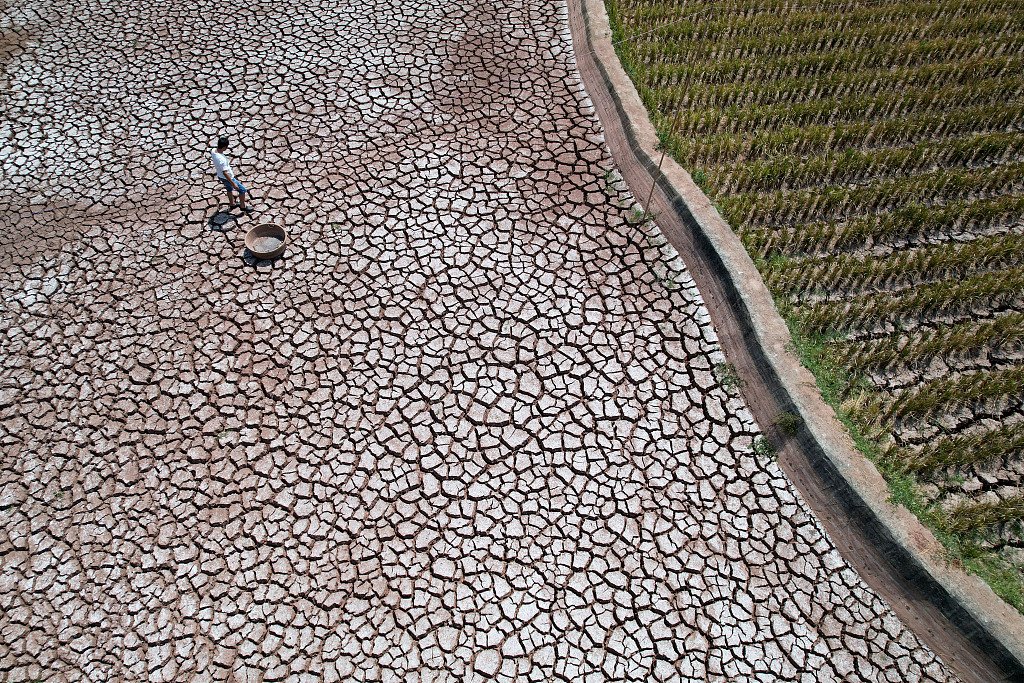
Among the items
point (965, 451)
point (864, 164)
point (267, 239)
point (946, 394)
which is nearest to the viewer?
point (965, 451)

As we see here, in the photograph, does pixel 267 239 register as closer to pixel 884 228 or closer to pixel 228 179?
pixel 228 179

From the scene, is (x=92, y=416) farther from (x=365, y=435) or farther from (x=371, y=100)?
(x=371, y=100)

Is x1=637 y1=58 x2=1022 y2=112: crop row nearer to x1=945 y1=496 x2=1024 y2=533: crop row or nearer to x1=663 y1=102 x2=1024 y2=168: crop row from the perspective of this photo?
x1=663 y1=102 x2=1024 y2=168: crop row

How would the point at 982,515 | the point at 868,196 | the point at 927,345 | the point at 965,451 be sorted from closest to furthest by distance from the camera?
1. the point at 982,515
2. the point at 965,451
3. the point at 927,345
4. the point at 868,196

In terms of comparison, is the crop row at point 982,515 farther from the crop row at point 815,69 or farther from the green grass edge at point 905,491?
the crop row at point 815,69

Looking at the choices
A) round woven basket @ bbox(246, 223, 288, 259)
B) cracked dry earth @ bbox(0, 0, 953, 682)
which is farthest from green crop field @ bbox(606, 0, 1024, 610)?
round woven basket @ bbox(246, 223, 288, 259)

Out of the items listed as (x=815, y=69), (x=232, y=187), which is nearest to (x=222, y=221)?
(x=232, y=187)

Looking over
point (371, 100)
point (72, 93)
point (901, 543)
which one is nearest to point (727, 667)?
point (901, 543)


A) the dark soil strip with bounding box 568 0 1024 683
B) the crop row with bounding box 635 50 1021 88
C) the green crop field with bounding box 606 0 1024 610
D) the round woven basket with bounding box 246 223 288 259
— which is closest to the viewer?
the dark soil strip with bounding box 568 0 1024 683
